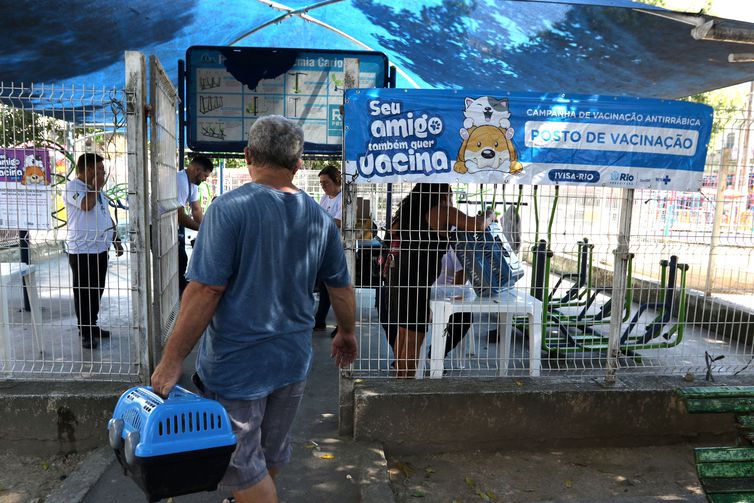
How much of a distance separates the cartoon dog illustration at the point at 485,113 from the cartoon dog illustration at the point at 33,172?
2747 millimetres

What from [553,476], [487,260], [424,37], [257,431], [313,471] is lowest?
[553,476]

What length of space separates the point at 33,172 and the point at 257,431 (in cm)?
245

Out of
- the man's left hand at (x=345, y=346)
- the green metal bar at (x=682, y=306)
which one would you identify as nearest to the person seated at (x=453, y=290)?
the man's left hand at (x=345, y=346)

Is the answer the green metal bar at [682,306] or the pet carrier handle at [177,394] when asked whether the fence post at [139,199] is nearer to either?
the pet carrier handle at [177,394]

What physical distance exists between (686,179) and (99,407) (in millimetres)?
4190

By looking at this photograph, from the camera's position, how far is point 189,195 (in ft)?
19.7

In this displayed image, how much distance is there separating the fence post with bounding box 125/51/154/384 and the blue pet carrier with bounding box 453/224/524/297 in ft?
6.92

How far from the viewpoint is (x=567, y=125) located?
11.8 ft

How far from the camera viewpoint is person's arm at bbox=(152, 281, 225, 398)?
213 cm

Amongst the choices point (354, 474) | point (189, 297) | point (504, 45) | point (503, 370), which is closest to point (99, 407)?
point (354, 474)

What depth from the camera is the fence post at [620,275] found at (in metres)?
3.82

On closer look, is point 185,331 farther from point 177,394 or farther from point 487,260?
point 487,260

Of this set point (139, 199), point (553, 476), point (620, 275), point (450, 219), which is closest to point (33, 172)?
point (139, 199)

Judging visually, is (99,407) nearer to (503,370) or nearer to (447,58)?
(503,370)
